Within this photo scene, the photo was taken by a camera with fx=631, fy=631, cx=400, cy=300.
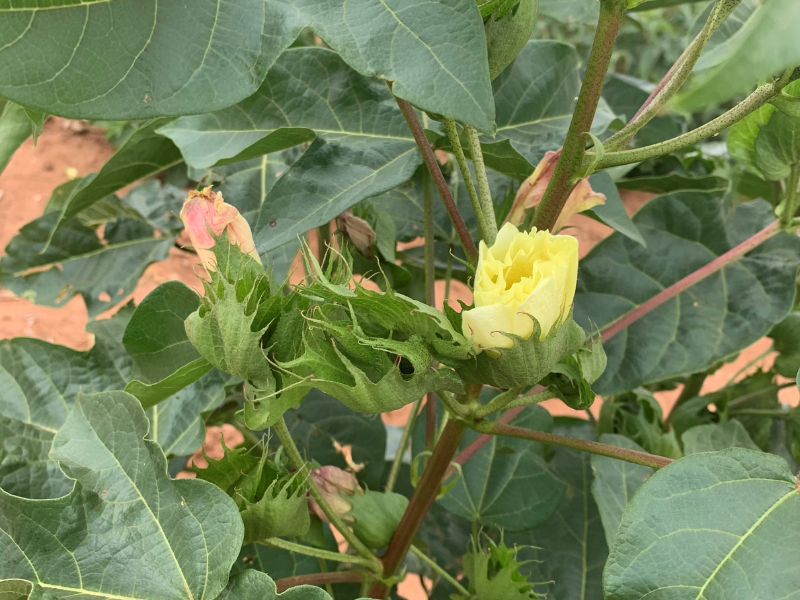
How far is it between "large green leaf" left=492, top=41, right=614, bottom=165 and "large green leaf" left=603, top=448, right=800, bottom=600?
26 centimetres

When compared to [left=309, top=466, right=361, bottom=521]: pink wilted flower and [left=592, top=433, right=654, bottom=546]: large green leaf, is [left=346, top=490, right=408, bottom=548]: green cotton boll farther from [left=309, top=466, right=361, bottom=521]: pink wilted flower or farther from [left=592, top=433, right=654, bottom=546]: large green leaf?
[left=592, top=433, right=654, bottom=546]: large green leaf

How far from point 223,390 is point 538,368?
23cm

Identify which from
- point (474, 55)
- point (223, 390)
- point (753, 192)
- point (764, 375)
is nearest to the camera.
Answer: point (474, 55)

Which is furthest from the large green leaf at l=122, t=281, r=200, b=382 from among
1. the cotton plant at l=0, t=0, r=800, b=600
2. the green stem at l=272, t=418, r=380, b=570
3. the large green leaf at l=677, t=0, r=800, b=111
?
the large green leaf at l=677, t=0, r=800, b=111

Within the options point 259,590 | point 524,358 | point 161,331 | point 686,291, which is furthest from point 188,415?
point 686,291

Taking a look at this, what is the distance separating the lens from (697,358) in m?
0.45

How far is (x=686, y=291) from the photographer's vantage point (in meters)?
0.48

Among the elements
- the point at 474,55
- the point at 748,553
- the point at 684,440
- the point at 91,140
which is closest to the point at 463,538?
the point at 684,440

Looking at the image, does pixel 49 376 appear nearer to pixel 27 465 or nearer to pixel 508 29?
pixel 27 465

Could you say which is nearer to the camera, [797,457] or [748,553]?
[748,553]

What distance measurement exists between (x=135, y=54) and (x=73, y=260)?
0.45 m

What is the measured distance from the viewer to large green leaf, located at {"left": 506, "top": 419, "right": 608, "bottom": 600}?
485mm

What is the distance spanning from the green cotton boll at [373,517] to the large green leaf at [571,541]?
0.52ft

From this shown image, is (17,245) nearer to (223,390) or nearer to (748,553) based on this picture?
(223,390)
